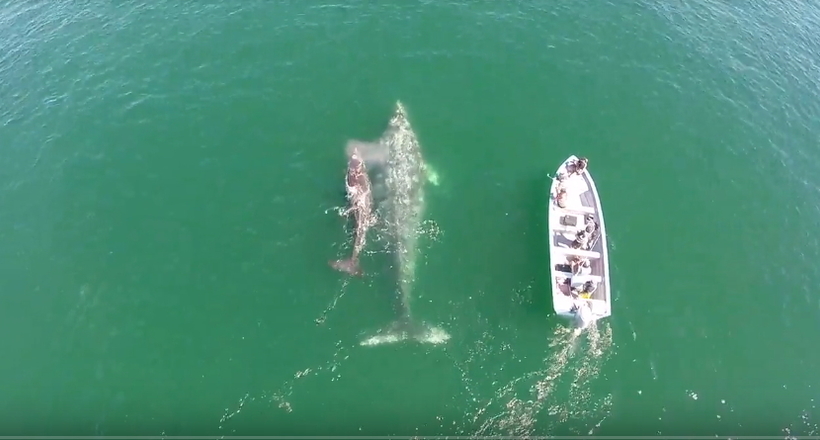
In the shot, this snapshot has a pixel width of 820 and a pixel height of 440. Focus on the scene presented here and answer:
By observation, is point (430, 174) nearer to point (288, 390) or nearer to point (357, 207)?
point (357, 207)

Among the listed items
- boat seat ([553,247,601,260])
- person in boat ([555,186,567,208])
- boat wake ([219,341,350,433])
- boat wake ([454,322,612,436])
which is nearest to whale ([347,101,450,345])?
boat wake ([219,341,350,433])

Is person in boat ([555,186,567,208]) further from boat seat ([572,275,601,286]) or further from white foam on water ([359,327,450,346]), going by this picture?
white foam on water ([359,327,450,346])

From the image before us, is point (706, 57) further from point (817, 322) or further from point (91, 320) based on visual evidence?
point (91, 320)

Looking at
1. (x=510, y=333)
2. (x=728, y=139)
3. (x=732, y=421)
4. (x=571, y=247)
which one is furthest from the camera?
(x=728, y=139)

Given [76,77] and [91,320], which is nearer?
[91,320]

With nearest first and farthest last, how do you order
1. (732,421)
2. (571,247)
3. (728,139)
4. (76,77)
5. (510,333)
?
1. (732,421)
2. (510,333)
3. (571,247)
4. (728,139)
5. (76,77)

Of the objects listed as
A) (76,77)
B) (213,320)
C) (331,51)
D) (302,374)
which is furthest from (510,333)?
(76,77)

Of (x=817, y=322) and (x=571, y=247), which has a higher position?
(x=571, y=247)
